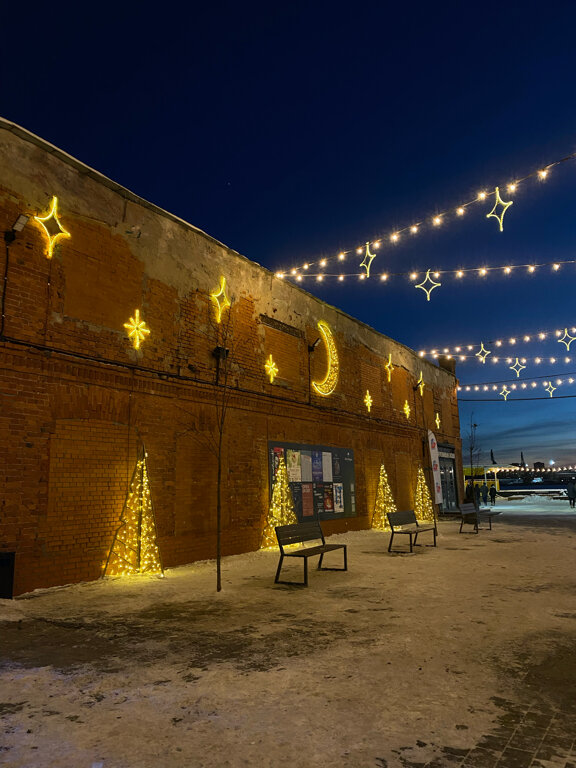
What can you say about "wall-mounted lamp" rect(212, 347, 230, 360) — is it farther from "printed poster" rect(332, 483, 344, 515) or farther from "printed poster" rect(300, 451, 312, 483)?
"printed poster" rect(332, 483, 344, 515)

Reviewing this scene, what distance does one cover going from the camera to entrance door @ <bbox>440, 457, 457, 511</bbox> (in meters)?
22.5

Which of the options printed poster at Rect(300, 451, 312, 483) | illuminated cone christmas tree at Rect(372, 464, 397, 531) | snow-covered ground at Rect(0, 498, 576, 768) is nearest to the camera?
snow-covered ground at Rect(0, 498, 576, 768)

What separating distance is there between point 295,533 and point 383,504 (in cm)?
872

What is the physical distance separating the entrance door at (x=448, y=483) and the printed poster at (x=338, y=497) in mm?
9467

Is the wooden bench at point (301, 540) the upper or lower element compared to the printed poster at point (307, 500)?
lower

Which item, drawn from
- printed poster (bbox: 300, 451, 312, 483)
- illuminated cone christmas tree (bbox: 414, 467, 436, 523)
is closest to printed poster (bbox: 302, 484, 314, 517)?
printed poster (bbox: 300, 451, 312, 483)

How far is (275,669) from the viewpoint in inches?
154

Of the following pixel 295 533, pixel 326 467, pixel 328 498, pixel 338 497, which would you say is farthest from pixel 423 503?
pixel 295 533

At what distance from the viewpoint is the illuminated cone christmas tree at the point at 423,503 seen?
18.7 m

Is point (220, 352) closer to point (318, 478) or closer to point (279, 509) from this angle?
point (279, 509)

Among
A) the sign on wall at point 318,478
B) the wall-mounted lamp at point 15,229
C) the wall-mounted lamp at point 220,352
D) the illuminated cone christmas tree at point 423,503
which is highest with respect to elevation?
the wall-mounted lamp at point 15,229

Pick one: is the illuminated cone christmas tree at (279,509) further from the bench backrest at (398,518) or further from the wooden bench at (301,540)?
the wooden bench at (301,540)

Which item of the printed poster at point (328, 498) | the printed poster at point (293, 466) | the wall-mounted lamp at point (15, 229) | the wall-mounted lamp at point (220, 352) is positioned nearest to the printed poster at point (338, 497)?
the printed poster at point (328, 498)

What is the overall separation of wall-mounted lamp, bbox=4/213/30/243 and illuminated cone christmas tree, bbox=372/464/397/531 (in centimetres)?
1244
